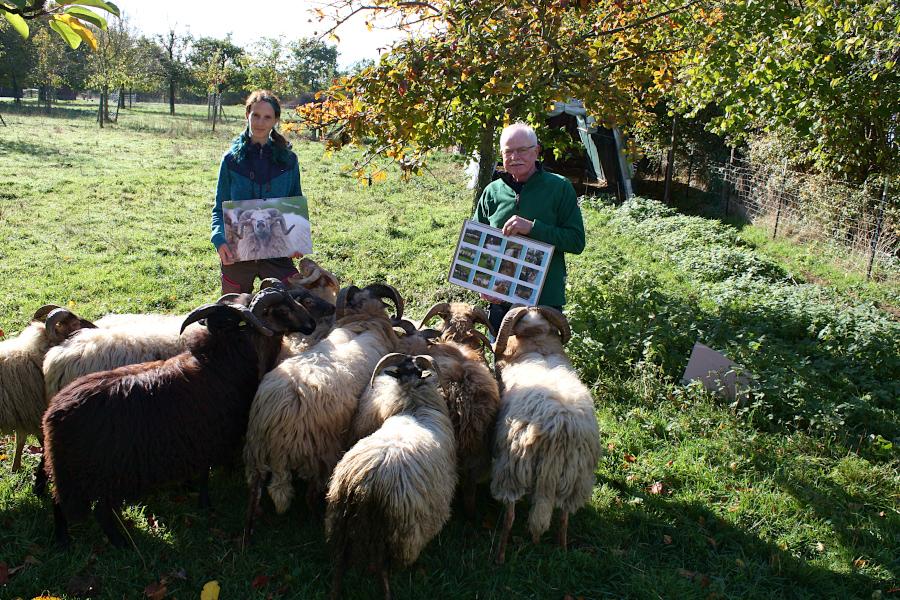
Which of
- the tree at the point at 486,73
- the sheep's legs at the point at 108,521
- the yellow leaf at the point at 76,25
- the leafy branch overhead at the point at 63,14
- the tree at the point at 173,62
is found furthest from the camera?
the tree at the point at 173,62

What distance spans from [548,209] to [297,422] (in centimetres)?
232

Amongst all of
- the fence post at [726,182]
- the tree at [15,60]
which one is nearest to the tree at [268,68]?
the tree at [15,60]

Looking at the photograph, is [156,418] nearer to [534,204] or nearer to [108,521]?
[108,521]

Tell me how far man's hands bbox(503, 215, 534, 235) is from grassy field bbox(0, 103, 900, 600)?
1.99 meters

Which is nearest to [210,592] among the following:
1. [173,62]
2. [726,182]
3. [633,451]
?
[633,451]

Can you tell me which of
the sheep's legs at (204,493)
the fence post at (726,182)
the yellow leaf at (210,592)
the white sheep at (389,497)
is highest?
the fence post at (726,182)

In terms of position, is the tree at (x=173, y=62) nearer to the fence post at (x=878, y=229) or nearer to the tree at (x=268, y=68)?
the tree at (x=268, y=68)

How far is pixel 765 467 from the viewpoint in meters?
4.92

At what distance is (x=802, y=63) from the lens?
24.5ft

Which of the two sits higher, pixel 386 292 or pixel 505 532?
pixel 386 292

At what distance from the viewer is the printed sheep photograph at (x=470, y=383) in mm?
3582

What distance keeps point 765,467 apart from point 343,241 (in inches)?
309

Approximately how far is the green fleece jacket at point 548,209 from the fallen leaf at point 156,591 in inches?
126

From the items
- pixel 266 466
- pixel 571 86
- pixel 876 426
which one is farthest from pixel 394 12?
pixel 876 426
